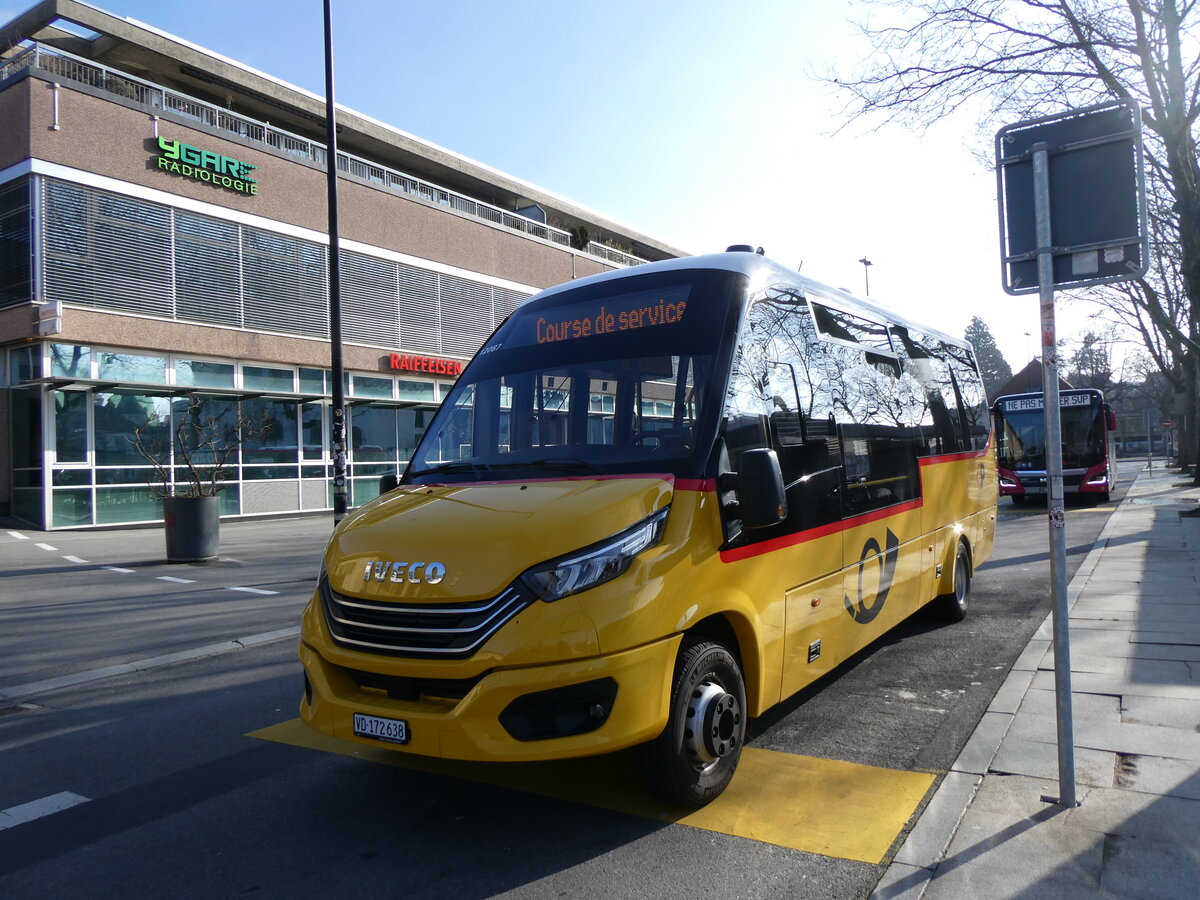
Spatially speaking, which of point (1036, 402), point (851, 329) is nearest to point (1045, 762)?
point (851, 329)

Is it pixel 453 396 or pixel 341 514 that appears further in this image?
pixel 341 514

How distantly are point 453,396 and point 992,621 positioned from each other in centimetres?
570

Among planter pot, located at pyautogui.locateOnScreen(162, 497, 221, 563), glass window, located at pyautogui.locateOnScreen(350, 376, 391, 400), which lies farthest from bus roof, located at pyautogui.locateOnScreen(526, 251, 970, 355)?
glass window, located at pyautogui.locateOnScreen(350, 376, 391, 400)

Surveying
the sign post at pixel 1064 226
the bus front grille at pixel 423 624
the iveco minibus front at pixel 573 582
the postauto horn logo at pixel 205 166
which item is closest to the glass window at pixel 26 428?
the postauto horn logo at pixel 205 166

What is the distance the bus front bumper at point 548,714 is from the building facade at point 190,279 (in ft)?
54.7

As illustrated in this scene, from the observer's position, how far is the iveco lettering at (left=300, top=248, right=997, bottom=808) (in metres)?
3.38

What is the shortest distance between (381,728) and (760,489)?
6.30ft

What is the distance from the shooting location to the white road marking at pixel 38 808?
3996 mm

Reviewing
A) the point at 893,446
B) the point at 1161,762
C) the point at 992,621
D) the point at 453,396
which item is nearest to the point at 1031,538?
the point at 992,621

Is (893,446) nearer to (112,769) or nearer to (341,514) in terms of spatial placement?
(112,769)

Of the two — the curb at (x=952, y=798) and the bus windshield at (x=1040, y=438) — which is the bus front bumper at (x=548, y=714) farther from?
the bus windshield at (x=1040, y=438)

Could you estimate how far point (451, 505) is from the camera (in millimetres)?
3986

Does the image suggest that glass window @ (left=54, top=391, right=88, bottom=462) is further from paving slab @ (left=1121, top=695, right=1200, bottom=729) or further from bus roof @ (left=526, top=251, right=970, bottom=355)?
paving slab @ (left=1121, top=695, right=1200, bottom=729)

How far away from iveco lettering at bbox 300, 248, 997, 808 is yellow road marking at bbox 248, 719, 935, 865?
0.20m
